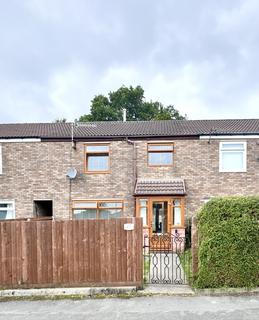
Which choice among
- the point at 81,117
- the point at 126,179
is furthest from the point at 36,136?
the point at 81,117

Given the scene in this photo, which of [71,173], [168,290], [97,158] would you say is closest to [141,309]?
[168,290]

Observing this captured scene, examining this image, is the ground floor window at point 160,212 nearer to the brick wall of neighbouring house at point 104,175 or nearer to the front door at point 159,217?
the front door at point 159,217

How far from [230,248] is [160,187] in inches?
288

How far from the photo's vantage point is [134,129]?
16.4 meters

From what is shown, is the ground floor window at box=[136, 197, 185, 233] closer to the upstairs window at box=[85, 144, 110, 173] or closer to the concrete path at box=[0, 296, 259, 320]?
the upstairs window at box=[85, 144, 110, 173]

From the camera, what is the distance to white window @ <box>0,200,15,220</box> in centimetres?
1525

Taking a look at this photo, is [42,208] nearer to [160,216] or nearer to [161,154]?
[160,216]

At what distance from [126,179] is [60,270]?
26.2ft

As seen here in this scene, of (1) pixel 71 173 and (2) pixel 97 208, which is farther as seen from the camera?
(2) pixel 97 208

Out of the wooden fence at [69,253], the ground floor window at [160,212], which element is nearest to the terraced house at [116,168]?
the ground floor window at [160,212]

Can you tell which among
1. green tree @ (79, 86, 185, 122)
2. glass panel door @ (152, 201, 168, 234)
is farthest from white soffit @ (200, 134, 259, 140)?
green tree @ (79, 86, 185, 122)

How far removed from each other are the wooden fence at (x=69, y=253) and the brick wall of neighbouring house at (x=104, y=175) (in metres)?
7.45

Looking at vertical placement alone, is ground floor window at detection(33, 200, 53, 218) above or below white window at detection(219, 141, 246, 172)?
below

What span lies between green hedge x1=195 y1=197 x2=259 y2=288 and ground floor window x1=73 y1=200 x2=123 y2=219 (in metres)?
8.01
